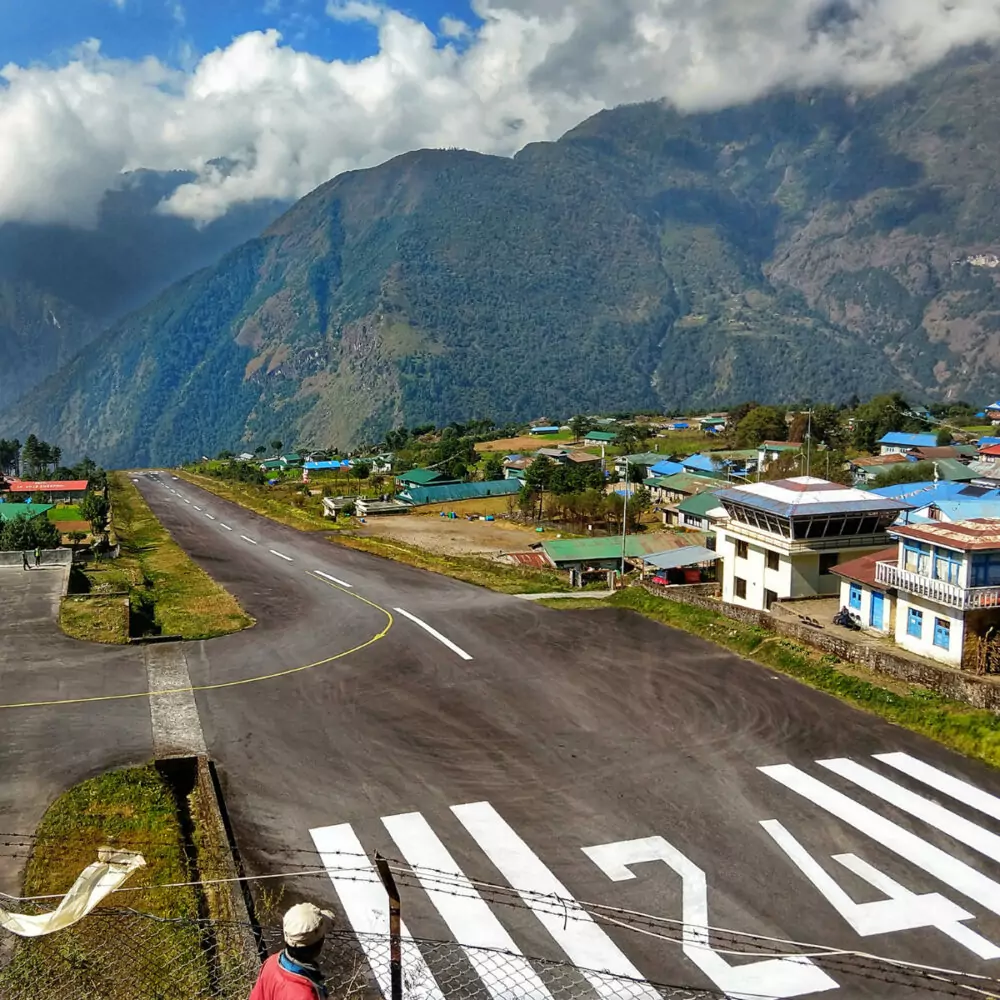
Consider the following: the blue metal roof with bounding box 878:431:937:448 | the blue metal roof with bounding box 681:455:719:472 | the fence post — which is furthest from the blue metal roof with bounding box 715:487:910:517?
the blue metal roof with bounding box 878:431:937:448

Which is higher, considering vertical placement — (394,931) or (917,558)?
(394,931)

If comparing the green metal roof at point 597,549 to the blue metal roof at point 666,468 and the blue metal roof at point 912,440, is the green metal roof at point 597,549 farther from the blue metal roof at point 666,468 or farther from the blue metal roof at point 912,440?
the blue metal roof at point 912,440

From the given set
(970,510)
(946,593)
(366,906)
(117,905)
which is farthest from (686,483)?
(117,905)

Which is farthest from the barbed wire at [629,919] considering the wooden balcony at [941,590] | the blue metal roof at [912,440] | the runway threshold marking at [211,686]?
the blue metal roof at [912,440]

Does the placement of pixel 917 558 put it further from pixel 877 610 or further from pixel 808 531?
pixel 808 531

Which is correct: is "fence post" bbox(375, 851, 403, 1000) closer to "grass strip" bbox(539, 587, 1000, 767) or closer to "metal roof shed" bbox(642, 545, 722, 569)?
"grass strip" bbox(539, 587, 1000, 767)
